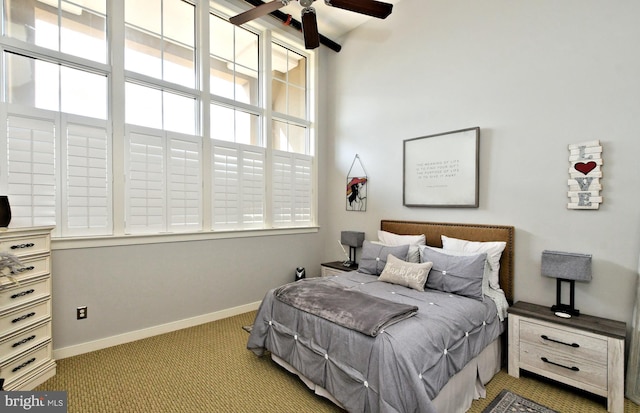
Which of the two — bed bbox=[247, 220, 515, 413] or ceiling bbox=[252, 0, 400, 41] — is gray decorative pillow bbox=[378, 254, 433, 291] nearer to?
bed bbox=[247, 220, 515, 413]

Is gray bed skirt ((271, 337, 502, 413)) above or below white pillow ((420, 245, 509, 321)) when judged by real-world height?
below

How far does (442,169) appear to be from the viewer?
11.2 feet

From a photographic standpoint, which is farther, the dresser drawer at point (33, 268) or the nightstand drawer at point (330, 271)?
the nightstand drawer at point (330, 271)

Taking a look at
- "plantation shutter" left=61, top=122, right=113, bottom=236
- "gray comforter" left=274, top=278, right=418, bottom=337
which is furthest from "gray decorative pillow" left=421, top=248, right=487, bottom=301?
"plantation shutter" left=61, top=122, right=113, bottom=236

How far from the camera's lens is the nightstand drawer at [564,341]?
6.96 feet

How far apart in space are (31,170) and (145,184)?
85 centimetres

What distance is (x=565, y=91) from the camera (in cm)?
263

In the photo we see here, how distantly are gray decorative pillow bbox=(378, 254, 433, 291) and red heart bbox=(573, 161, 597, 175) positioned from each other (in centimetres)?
145

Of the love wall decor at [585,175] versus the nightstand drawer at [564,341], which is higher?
the love wall decor at [585,175]

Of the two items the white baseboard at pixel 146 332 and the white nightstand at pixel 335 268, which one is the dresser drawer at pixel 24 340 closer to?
the white baseboard at pixel 146 332

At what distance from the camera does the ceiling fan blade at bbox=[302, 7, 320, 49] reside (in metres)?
2.60

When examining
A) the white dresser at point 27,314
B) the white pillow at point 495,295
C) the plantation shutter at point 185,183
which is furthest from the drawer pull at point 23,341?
the white pillow at point 495,295

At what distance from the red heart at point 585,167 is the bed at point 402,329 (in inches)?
28.4

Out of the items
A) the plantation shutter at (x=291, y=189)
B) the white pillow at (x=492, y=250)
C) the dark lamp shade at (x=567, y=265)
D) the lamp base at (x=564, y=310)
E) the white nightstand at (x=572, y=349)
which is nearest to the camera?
the white nightstand at (x=572, y=349)
